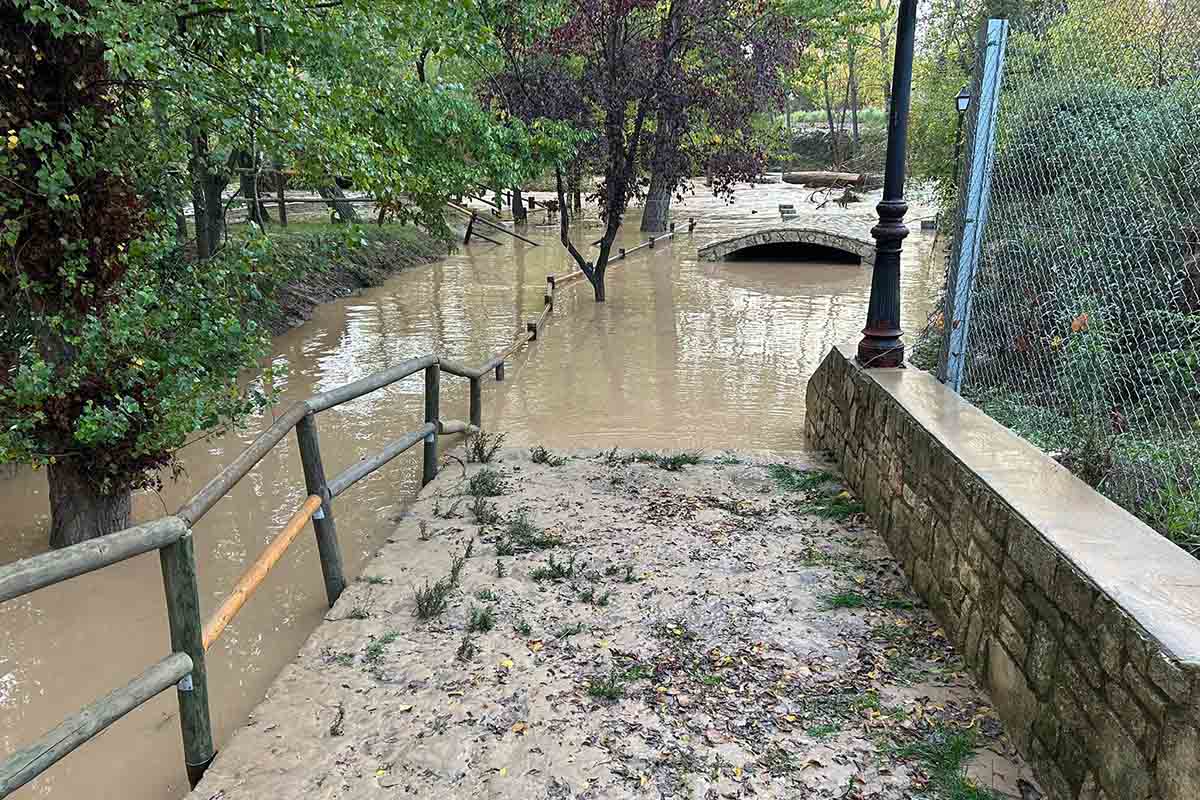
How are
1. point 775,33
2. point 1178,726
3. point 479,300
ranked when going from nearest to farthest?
point 1178,726 → point 775,33 → point 479,300

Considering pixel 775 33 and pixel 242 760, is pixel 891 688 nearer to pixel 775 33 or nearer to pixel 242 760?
pixel 242 760

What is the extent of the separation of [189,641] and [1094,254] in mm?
4408

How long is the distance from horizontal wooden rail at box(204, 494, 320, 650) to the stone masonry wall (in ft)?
9.52

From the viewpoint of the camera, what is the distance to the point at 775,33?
46.2ft

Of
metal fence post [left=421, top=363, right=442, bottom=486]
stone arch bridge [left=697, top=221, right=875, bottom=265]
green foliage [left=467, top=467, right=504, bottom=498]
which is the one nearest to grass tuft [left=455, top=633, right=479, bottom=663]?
green foliage [left=467, top=467, right=504, bottom=498]

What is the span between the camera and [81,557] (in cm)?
249

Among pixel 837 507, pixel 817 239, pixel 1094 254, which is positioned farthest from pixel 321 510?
pixel 817 239

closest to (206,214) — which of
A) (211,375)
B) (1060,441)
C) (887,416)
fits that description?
(211,375)

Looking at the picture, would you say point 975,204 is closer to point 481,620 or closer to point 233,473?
point 481,620

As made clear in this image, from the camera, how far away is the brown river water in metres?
4.09

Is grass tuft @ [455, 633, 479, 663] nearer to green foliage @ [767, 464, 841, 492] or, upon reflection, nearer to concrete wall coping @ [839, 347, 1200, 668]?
concrete wall coping @ [839, 347, 1200, 668]

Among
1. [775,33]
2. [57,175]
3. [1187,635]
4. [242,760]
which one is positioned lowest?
[242,760]

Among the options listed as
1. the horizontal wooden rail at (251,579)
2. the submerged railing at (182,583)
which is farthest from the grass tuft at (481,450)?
the horizontal wooden rail at (251,579)

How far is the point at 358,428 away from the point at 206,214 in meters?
5.20
